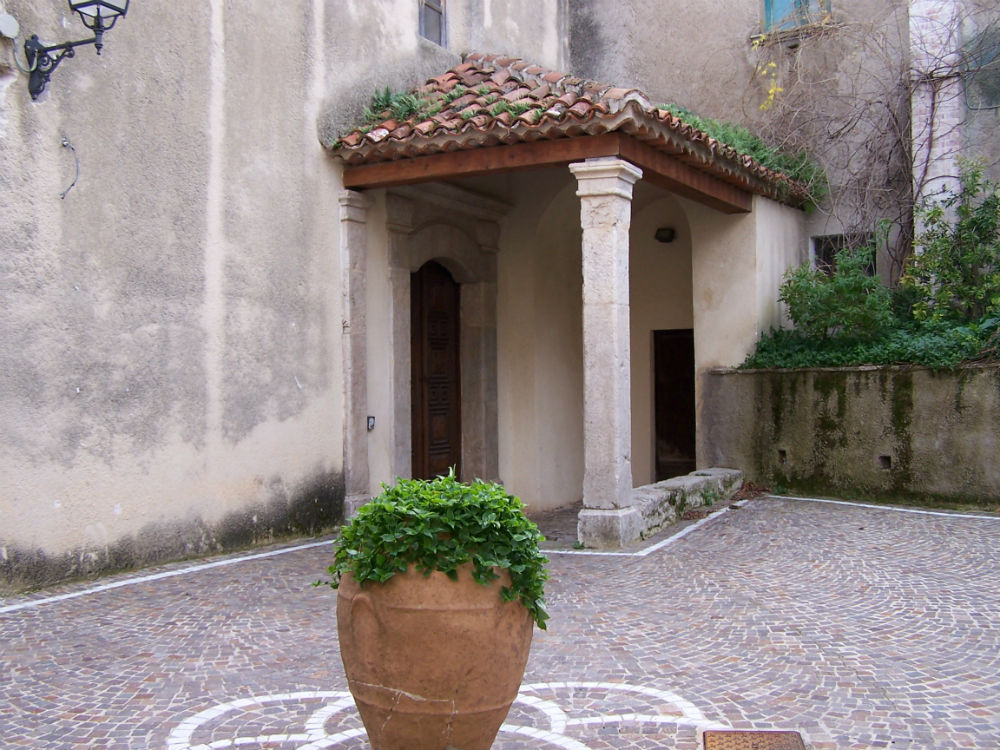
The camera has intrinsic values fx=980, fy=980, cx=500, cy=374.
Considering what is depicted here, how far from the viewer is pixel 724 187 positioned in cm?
972

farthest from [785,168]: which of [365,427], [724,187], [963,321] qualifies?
[365,427]

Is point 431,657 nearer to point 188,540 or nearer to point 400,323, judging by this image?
point 188,540

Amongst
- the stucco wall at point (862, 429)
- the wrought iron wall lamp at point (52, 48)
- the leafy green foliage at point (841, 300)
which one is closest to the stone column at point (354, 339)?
the wrought iron wall lamp at point (52, 48)

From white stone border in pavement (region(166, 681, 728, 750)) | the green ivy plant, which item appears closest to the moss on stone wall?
white stone border in pavement (region(166, 681, 728, 750))

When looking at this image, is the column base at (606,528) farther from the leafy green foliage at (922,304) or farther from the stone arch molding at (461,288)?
the leafy green foliage at (922,304)

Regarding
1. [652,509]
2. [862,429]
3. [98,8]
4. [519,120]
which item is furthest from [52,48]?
[862,429]

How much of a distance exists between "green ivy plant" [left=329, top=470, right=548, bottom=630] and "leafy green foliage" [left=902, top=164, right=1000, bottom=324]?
757 centimetres

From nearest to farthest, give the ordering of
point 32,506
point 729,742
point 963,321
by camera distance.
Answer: point 729,742 → point 32,506 → point 963,321

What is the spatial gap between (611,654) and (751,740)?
120 cm

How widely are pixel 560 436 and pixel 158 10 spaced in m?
6.40

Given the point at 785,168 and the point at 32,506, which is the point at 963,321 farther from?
the point at 32,506

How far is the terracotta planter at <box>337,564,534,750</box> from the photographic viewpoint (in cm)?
312

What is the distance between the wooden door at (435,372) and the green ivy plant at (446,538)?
6.62m

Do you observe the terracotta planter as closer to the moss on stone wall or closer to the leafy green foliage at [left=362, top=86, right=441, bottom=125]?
the moss on stone wall
